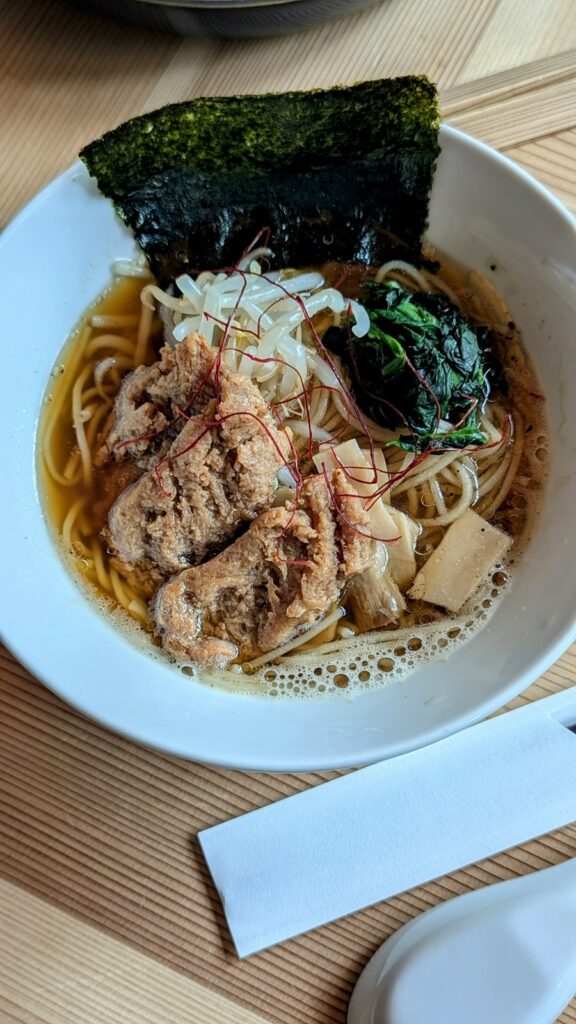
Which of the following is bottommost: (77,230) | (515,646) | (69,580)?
(69,580)

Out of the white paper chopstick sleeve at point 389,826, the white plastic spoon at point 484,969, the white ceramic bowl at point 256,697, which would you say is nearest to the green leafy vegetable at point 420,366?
the white ceramic bowl at point 256,697

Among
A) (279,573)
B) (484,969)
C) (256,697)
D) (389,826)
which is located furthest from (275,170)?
(484,969)

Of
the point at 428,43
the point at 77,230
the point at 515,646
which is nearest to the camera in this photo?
the point at 515,646

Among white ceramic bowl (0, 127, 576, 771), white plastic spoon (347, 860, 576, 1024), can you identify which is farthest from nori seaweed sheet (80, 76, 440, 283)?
white plastic spoon (347, 860, 576, 1024)

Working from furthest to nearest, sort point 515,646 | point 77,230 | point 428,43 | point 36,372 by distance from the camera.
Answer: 1. point 428,43
2. point 36,372
3. point 77,230
4. point 515,646

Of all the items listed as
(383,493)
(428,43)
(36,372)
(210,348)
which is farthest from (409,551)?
(428,43)

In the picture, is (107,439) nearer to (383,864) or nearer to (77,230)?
(77,230)

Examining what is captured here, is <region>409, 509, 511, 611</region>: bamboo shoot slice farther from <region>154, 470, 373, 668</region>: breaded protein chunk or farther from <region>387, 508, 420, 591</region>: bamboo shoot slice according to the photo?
<region>154, 470, 373, 668</region>: breaded protein chunk
